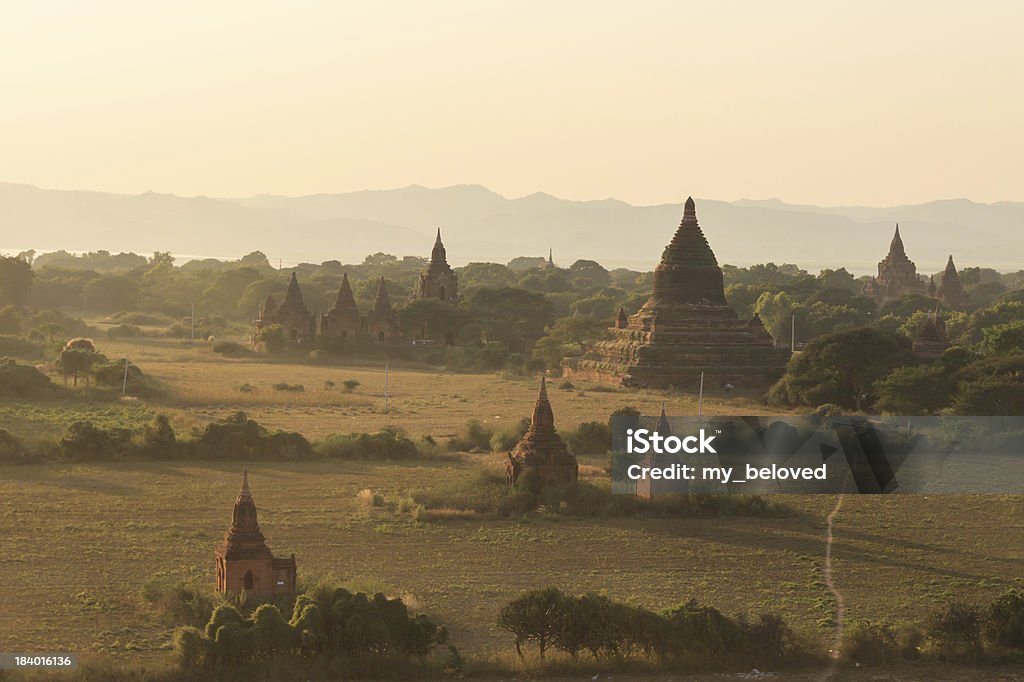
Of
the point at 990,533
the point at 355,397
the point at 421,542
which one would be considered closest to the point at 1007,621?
the point at 990,533

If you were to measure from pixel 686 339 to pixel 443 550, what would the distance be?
3141 centimetres

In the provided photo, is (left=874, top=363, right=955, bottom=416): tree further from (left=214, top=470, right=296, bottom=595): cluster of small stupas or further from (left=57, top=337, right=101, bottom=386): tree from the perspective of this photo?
(left=214, top=470, right=296, bottom=595): cluster of small stupas

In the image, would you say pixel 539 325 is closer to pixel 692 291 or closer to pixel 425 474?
pixel 692 291

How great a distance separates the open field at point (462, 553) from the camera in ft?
73.9

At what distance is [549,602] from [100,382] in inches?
1403

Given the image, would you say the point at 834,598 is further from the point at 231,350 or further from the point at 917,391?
the point at 231,350

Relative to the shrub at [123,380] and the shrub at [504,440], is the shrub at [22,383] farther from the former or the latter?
the shrub at [504,440]

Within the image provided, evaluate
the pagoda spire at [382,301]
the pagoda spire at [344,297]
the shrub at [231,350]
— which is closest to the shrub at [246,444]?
the shrub at [231,350]

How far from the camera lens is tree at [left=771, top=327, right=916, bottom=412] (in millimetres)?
49375

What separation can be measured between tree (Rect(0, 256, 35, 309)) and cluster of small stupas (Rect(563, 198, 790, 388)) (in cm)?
5008

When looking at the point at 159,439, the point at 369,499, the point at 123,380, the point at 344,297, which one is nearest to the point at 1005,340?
the point at 369,499

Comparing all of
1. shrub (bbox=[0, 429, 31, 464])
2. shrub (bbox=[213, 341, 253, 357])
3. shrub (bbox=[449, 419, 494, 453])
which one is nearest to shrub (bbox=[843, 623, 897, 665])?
shrub (bbox=[449, 419, 494, 453])

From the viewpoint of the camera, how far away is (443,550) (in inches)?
1056

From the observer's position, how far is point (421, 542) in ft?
90.2
